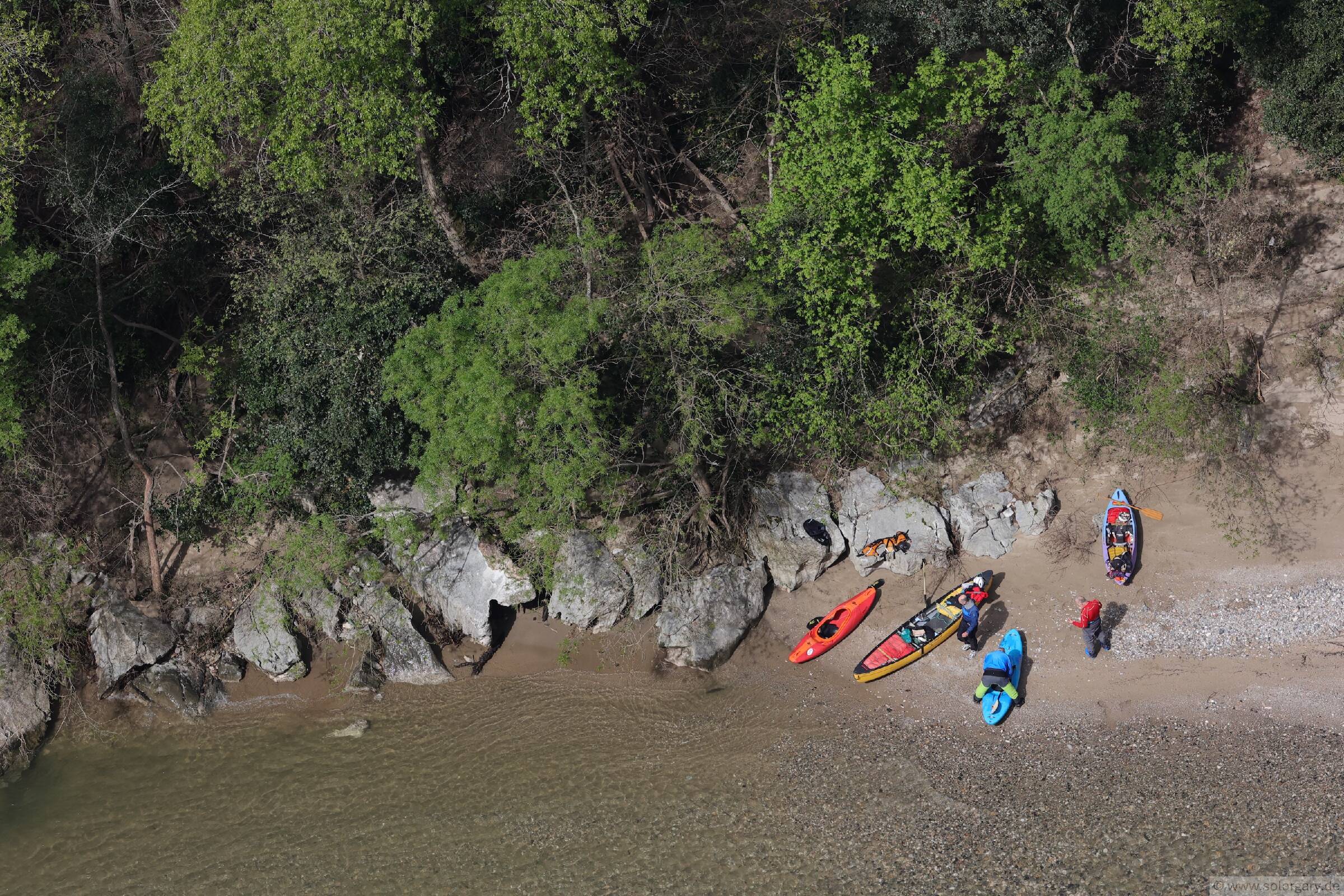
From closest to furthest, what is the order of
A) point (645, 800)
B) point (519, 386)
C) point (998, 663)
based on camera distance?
1. point (645, 800)
2. point (998, 663)
3. point (519, 386)

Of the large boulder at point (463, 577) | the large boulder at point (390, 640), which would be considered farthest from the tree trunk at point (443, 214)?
the large boulder at point (390, 640)

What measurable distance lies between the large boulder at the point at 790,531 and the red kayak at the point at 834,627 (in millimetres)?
1023

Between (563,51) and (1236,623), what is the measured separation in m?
16.2

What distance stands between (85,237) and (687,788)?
661 inches

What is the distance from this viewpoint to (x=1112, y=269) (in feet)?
70.7

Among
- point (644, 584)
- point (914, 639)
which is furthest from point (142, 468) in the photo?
point (914, 639)

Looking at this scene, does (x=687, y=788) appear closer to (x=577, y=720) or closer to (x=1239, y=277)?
(x=577, y=720)

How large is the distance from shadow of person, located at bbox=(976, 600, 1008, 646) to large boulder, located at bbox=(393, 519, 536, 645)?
8969 millimetres

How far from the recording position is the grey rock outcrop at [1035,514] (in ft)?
67.7

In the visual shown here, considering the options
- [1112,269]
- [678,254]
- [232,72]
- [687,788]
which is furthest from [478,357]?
[1112,269]

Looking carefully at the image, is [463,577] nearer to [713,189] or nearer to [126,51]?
[713,189]

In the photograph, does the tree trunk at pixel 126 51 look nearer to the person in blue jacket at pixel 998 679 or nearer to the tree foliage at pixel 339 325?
the tree foliage at pixel 339 325

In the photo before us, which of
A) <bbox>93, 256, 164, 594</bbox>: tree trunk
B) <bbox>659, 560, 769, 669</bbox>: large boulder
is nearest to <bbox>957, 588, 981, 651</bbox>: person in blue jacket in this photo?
<bbox>659, 560, 769, 669</bbox>: large boulder

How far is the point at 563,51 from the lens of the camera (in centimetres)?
1889
